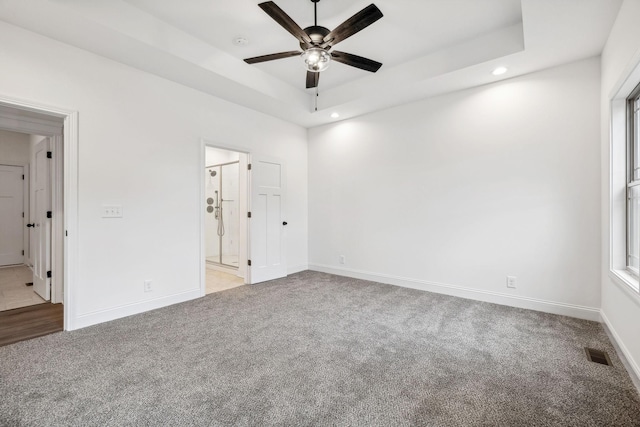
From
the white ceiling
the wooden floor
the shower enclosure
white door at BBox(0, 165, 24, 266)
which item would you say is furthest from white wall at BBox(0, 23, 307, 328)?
white door at BBox(0, 165, 24, 266)

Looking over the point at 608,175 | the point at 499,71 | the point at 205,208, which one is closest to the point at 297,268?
the point at 205,208

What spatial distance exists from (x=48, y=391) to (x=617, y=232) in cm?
454

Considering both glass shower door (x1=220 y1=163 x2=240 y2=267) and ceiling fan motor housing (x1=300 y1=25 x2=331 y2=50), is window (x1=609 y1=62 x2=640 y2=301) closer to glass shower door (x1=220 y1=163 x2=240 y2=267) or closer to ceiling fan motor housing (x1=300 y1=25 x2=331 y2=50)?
ceiling fan motor housing (x1=300 y1=25 x2=331 y2=50)

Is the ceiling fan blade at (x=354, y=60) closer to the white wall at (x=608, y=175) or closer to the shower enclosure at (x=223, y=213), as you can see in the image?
the white wall at (x=608, y=175)

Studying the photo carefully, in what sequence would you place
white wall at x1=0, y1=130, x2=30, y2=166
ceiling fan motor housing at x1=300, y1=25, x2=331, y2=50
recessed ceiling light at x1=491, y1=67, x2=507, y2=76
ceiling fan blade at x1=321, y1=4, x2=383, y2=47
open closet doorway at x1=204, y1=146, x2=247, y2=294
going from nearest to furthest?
ceiling fan blade at x1=321, y1=4, x2=383, y2=47, ceiling fan motor housing at x1=300, y1=25, x2=331, y2=50, recessed ceiling light at x1=491, y1=67, x2=507, y2=76, white wall at x1=0, y1=130, x2=30, y2=166, open closet doorway at x1=204, y1=146, x2=247, y2=294

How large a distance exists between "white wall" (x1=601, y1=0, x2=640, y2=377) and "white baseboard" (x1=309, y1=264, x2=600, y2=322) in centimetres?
23

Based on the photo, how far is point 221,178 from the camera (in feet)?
20.0

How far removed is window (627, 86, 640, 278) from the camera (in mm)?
2428

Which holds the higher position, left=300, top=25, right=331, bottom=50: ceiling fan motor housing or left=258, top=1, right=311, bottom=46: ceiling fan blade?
left=300, top=25, right=331, bottom=50: ceiling fan motor housing

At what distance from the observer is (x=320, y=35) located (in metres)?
2.44

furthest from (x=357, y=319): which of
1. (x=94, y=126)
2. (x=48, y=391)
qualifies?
(x=94, y=126)

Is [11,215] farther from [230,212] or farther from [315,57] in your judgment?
[315,57]

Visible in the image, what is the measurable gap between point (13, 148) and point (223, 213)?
160 inches

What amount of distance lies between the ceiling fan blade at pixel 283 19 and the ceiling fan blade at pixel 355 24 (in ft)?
0.59
